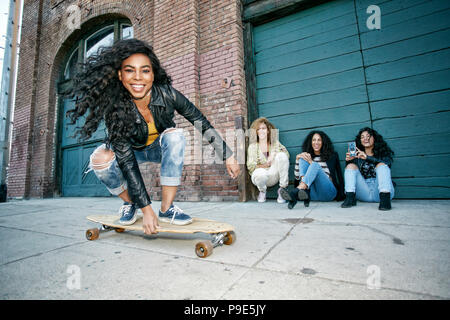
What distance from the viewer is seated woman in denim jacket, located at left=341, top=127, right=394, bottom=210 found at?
8.48ft

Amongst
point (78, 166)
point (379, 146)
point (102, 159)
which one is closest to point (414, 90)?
point (379, 146)

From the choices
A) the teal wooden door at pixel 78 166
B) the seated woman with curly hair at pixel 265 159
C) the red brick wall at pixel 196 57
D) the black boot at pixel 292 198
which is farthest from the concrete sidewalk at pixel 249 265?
the teal wooden door at pixel 78 166

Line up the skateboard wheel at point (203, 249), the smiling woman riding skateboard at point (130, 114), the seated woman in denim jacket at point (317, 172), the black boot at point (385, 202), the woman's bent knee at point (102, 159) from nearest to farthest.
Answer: the skateboard wheel at point (203, 249) < the smiling woman riding skateboard at point (130, 114) < the woman's bent knee at point (102, 159) < the black boot at point (385, 202) < the seated woman in denim jacket at point (317, 172)

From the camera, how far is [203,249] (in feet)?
3.76

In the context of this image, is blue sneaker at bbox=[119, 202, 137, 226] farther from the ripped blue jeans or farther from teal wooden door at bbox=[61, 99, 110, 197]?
teal wooden door at bbox=[61, 99, 110, 197]

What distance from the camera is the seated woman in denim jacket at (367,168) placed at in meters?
2.58

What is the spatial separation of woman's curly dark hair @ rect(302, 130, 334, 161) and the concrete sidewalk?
1574mm

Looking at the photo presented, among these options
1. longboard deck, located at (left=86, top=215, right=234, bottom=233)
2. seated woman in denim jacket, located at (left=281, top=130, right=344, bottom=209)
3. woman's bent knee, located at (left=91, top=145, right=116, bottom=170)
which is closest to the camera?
longboard deck, located at (left=86, top=215, right=234, bottom=233)

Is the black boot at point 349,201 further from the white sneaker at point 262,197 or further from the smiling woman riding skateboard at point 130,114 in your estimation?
the smiling woman riding skateboard at point 130,114

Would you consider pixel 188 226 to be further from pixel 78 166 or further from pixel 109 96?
pixel 78 166

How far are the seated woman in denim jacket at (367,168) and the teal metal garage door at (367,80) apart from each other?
1.27ft

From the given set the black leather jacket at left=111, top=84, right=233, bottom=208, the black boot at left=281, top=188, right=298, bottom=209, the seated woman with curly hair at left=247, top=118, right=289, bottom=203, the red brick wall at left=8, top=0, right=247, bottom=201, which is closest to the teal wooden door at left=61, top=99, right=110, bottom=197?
the red brick wall at left=8, top=0, right=247, bottom=201

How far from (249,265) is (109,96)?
4.73ft
